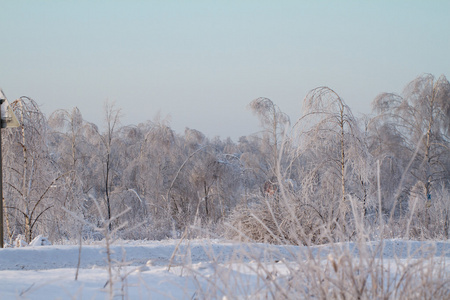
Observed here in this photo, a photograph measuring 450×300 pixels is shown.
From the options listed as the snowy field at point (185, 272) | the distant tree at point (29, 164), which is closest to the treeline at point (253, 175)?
the distant tree at point (29, 164)

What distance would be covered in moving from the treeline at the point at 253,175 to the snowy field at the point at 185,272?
965mm

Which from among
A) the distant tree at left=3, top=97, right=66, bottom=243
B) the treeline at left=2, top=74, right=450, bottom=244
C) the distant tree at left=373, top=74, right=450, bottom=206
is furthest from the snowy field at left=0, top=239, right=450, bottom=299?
the distant tree at left=373, top=74, right=450, bottom=206

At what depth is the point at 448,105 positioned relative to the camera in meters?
16.6

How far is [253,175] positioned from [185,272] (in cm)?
1768

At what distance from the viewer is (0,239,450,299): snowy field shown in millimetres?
2217

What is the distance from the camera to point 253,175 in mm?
21109

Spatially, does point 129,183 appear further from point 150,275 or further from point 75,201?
point 150,275

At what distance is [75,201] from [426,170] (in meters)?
11.6

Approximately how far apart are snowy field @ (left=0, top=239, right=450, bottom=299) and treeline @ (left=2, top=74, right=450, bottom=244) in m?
0.96

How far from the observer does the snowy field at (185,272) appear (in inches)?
87.3

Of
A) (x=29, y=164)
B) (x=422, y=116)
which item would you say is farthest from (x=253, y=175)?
(x=29, y=164)

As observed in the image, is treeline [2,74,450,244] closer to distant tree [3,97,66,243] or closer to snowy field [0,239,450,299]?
distant tree [3,97,66,243]

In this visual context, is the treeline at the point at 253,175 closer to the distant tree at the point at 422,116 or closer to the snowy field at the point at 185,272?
the distant tree at the point at 422,116

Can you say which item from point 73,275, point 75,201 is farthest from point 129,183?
point 73,275
